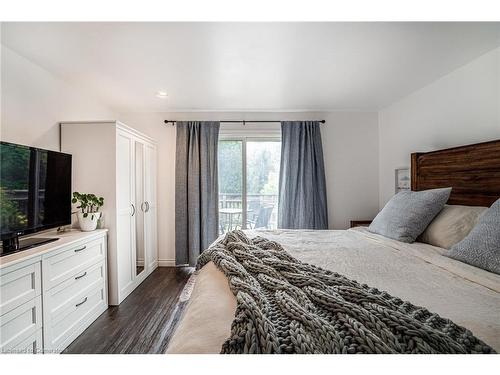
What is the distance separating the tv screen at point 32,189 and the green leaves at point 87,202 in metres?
0.08

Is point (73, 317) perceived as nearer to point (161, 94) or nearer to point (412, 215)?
point (161, 94)

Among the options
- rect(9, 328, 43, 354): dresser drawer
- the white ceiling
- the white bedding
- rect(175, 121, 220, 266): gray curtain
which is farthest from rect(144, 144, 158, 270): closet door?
the white bedding

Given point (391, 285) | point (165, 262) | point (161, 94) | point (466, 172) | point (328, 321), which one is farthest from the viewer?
point (165, 262)

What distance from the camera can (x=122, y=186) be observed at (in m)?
2.54

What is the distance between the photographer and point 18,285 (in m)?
1.40

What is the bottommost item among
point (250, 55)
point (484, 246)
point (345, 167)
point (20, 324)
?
point (20, 324)

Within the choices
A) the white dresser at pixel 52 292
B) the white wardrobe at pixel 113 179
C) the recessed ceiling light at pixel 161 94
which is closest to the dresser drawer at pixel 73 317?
the white dresser at pixel 52 292

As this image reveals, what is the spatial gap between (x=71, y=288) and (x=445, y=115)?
3890 millimetres

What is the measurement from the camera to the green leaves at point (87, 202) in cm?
218

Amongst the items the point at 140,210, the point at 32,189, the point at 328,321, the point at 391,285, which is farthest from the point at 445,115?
the point at 32,189

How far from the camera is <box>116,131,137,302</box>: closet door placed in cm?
245
